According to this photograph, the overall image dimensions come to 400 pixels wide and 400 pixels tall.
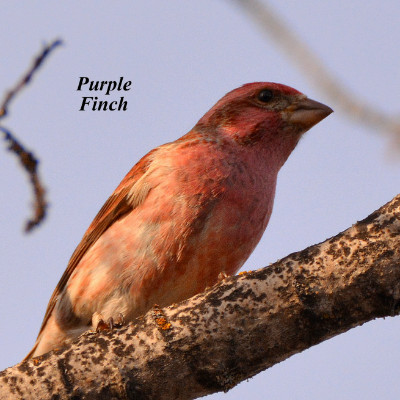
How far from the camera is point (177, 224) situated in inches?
238

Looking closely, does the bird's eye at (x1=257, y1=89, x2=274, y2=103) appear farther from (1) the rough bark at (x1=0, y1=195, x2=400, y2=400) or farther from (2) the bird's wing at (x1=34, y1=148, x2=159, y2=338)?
(1) the rough bark at (x1=0, y1=195, x2=400, y2=400)

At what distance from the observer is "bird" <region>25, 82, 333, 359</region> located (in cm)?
600

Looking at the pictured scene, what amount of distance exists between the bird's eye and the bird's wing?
1469 mm

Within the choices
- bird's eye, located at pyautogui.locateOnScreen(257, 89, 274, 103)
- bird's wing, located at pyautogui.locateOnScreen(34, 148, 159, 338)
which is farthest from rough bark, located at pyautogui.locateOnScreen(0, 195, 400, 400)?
bird's eye, located at pyautogui.locateOnScreen(257, 89, 274, 103)

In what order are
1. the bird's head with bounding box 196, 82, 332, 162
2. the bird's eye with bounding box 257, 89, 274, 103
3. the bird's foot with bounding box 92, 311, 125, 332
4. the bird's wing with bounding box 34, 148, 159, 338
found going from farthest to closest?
the bird's eye with bounding box 257, 89, 274, 103 < the bird's head with bounding box 196, 82, 332, 162 < the bird's wing with bounding box 34, 148, 159, 338 < the bird's foot with bounding box 92, 311, 125, 332

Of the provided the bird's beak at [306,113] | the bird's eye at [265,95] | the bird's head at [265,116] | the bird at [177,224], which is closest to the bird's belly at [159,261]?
the bird at [177,224]

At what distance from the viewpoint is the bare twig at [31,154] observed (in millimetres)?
3754

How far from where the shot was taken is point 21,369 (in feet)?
15.0

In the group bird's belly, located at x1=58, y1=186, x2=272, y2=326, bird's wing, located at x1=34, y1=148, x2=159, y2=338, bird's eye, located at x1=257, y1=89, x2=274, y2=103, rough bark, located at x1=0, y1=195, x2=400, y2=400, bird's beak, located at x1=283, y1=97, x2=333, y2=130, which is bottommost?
rough bark, located at x1=0, y1=195, x2=400, y2=400

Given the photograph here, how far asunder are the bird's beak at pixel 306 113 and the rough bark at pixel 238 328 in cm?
312

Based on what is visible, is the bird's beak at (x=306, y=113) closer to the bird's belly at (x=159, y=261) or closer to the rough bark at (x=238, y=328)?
the bird's belly at (x=159, y=261)

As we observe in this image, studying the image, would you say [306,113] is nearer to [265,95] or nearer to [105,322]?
[265,95]

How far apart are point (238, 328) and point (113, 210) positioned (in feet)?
9.49

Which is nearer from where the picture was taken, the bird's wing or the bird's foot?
the bird's foot
